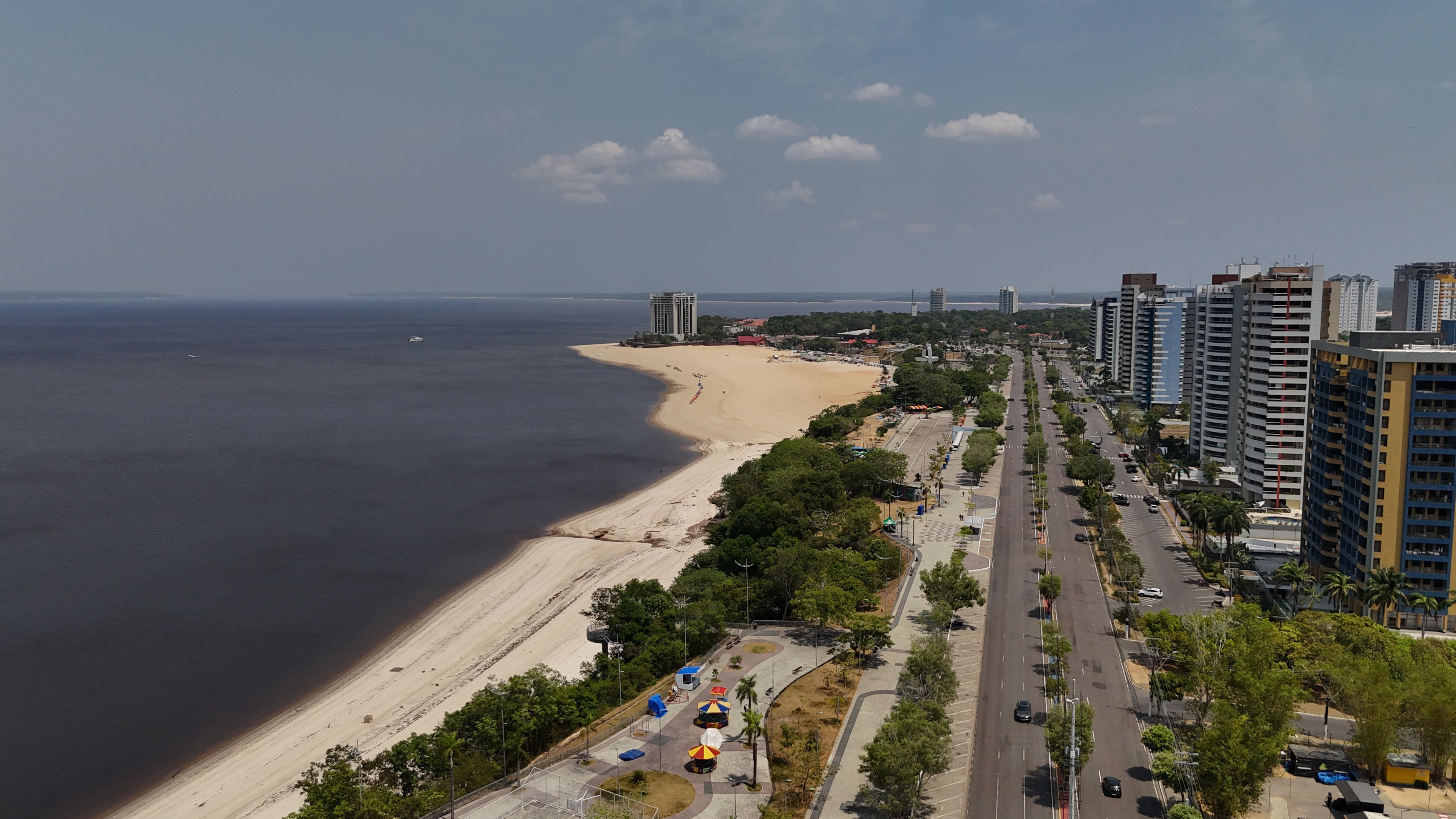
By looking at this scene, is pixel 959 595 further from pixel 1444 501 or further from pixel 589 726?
pixel 1444 501

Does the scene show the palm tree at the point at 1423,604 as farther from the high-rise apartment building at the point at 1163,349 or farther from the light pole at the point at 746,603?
the high-rise apartment building at the point at 1163,349

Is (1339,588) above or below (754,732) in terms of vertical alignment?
above

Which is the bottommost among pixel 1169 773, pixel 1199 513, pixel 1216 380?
pixel 1169 773

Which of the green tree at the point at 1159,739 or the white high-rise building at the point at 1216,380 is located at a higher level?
the white high-rise building at the point at 1216,380

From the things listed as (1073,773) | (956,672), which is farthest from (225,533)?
(1073,773)

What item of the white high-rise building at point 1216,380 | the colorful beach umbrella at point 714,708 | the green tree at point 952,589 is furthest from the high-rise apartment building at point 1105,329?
the colorful beach umbrella at point 714,708

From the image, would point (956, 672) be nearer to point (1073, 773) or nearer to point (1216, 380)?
point (1073, 773)
